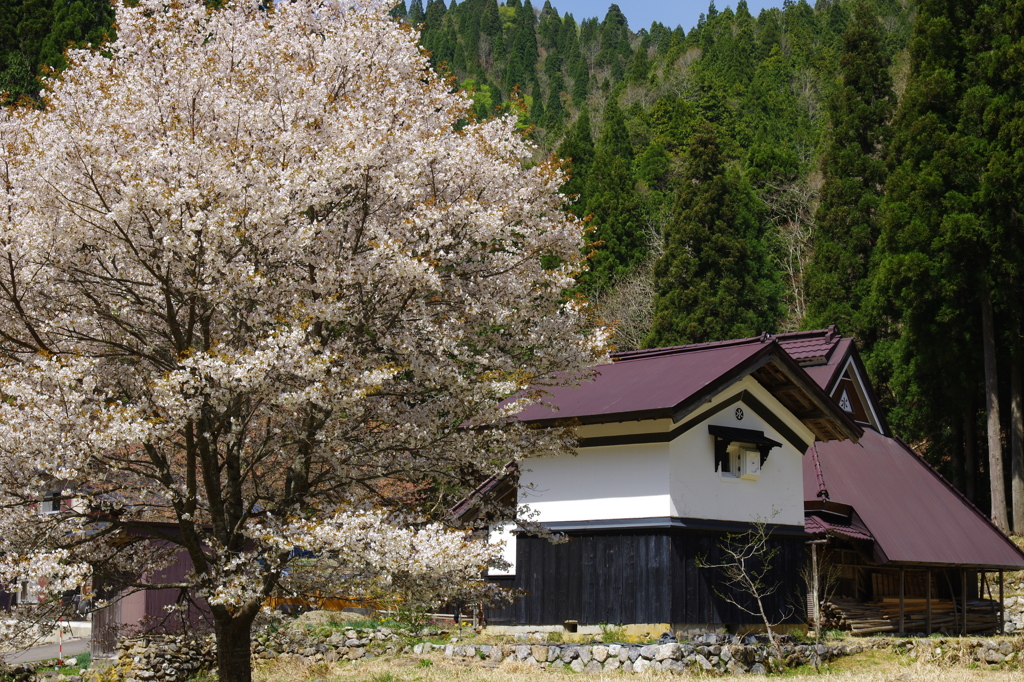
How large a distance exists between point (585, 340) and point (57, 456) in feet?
A: 19.5

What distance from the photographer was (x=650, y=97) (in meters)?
69.6

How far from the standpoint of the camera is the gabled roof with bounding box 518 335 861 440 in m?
15.1

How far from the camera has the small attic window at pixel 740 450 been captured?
16.1 metres

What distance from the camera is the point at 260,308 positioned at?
30.5ft

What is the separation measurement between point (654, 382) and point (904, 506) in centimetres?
763

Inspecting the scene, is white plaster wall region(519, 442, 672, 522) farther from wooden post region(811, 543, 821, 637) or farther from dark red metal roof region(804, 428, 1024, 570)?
dark red metal roof region(804, 428, 1024, 570)

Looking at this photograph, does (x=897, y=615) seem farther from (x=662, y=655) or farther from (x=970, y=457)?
(x=970, y=457)

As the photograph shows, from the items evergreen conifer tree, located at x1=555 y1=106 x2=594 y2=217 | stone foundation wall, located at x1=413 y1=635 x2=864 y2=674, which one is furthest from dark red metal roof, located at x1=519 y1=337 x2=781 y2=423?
evergreen conifer tree, located at x1=555 y1=106 x2=594 y2=217

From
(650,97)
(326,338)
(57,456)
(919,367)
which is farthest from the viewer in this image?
(650,97)

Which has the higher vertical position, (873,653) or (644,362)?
(644,362)

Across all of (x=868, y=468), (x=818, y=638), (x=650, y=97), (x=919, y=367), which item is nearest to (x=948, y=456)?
(x=919, y=367)

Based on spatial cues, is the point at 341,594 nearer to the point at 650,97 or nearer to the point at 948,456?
the point at 948,456

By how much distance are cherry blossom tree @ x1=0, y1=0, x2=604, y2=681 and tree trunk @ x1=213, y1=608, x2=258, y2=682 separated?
0.11ft

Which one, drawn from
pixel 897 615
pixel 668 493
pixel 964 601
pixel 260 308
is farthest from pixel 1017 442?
pixel 260 308
